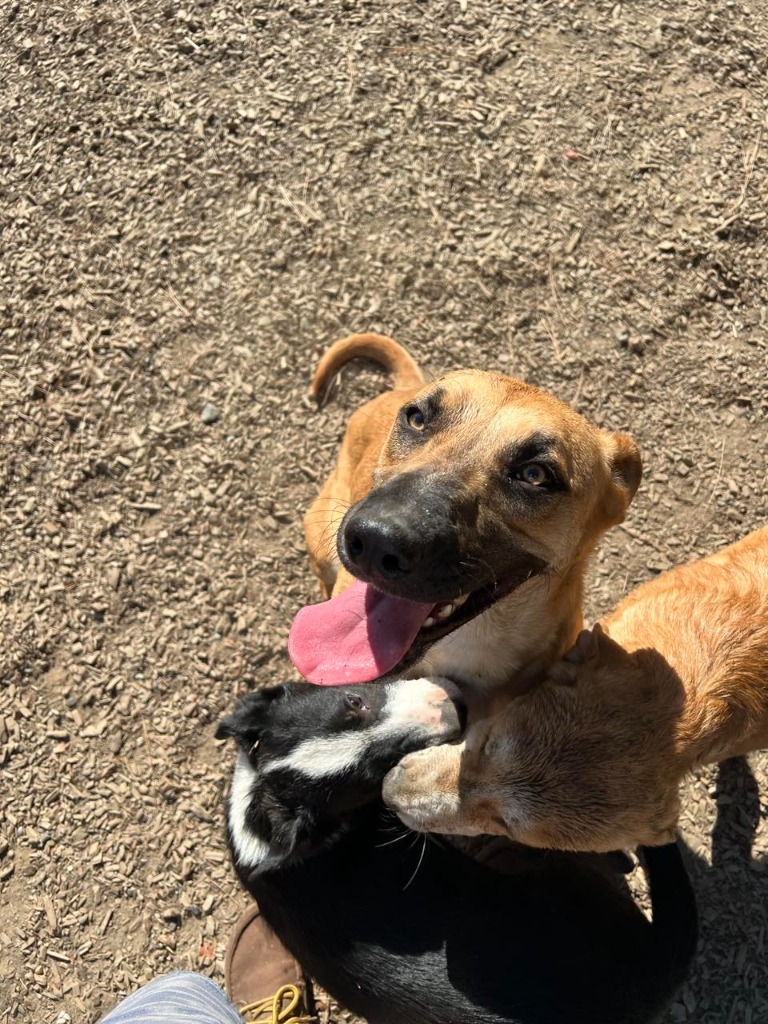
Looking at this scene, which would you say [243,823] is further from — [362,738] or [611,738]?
[611,738]

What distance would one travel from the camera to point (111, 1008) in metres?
4.43

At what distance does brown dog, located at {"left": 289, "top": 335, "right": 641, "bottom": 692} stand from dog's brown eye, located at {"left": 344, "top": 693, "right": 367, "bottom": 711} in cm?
39

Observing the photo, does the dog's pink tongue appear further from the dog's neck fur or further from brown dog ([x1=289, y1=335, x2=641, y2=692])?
the dog's neck fur

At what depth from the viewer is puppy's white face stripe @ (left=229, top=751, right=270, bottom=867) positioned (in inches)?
141

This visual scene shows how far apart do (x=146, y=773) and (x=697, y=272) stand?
4.92 m

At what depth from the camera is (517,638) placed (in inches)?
137

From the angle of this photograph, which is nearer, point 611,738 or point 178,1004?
point 611,738

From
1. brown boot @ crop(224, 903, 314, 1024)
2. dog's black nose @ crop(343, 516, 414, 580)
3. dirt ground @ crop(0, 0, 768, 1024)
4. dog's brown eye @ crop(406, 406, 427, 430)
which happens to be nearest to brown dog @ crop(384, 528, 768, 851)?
dog's black nose @ crop(343, 516, 414, 580)

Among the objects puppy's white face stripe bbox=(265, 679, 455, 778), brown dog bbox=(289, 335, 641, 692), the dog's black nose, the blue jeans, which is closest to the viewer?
the dog's black nose

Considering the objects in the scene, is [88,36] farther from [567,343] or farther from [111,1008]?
[111,1008]

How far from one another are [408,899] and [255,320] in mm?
3702

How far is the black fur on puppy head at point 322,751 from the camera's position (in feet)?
11.4

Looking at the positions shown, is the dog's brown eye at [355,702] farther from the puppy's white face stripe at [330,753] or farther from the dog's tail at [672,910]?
the dog's tail at [672,910]

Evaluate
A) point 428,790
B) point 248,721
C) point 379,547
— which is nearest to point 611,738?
point 428,790
